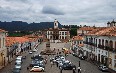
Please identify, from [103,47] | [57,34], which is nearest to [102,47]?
[103,47]

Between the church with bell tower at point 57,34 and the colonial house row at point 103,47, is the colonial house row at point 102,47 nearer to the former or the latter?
the colonial house row at point 103,47

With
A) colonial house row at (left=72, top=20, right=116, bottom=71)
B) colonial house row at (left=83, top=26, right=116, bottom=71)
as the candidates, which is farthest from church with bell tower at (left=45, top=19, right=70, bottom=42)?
colonial house row at (left=83, top=26, right=116, bottom=71)

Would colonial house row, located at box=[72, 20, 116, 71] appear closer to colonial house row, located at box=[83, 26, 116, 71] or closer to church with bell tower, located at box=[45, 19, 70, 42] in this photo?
colonial house row, located at box=[83, 26, 116, 71]

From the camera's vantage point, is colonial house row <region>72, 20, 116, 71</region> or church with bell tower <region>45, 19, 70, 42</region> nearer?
colonial house row <region>72, 20, 116, 71</region>

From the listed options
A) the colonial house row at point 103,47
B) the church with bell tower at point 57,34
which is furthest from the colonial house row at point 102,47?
the church with bell tower at point 57,34

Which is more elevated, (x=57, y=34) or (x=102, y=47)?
(x=102, y=47)

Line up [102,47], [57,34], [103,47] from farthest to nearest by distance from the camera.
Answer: [57,34]
[102,47]
[103,47]

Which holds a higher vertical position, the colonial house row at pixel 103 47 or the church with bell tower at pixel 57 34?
the colonial house row at pixel 103 47

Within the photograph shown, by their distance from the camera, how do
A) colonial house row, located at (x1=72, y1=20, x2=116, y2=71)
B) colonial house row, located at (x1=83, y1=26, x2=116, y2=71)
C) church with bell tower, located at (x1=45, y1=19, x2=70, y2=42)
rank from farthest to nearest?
church with bell tower, located at (x1=45, y1=19, x2=70, y2=42)
colonial house row, located at (x1=72, y1=20, x2=116, y2=71)
colonial house row, located at (x1=83, y1=26, x2=116, y2=71)

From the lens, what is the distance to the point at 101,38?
57938 mm

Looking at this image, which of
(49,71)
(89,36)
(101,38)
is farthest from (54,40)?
(49,71)

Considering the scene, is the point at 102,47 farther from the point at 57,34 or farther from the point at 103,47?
the point at 57,34

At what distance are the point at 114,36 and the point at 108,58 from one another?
5.19 meters

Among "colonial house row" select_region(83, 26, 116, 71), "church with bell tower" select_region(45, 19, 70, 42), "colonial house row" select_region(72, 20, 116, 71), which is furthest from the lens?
"church with bell tower" select_region(45, 19, 70, 42)
